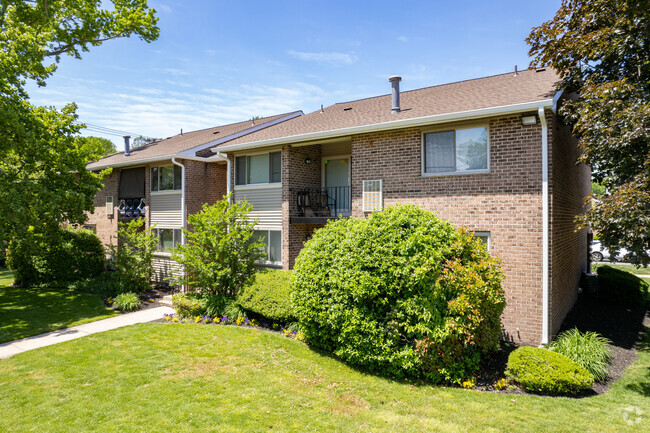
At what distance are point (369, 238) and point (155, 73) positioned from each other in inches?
556

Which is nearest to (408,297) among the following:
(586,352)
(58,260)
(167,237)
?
(586,352)

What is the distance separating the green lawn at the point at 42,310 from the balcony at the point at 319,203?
6973mm

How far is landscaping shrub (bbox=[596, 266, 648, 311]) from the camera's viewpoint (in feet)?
39.4

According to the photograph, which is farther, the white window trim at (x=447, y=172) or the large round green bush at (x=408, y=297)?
→ the white window trim at (x=447, y=172)

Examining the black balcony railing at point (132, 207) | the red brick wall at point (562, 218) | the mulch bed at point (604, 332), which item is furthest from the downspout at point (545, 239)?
the black balcony railing at point (132, 207)

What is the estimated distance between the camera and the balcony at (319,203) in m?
12.5

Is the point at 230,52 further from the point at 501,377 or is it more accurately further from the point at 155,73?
the point at 501,377

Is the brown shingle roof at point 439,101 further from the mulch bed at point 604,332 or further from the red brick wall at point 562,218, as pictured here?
the mulch bed at point 604,332

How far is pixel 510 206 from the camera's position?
8.51m

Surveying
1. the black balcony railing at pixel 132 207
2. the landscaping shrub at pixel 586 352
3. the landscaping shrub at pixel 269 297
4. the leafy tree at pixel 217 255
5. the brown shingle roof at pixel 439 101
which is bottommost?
the landscaping shrub at pixel 586 352

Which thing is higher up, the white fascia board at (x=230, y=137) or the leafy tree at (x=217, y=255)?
the white fascia board at (x=230, y=137)

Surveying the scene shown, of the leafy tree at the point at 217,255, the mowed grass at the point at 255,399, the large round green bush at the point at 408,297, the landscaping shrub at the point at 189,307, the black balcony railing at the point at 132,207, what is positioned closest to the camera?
the mowed grass at the point at 255,399

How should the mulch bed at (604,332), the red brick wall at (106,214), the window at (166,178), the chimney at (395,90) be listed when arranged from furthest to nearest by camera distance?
the red brick wall at (106,214), the window at (166,178), the chimney at (395,90), the mulch bed at (604,332)

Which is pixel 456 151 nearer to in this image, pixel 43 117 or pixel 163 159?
pixel 163 159
